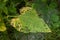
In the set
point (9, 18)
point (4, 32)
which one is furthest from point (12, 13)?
point (4, 32)

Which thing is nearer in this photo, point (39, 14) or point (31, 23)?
point (31, 23)

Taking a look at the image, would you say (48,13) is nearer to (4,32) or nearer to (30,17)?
(30,17)

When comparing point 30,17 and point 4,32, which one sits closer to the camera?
point 4,32
